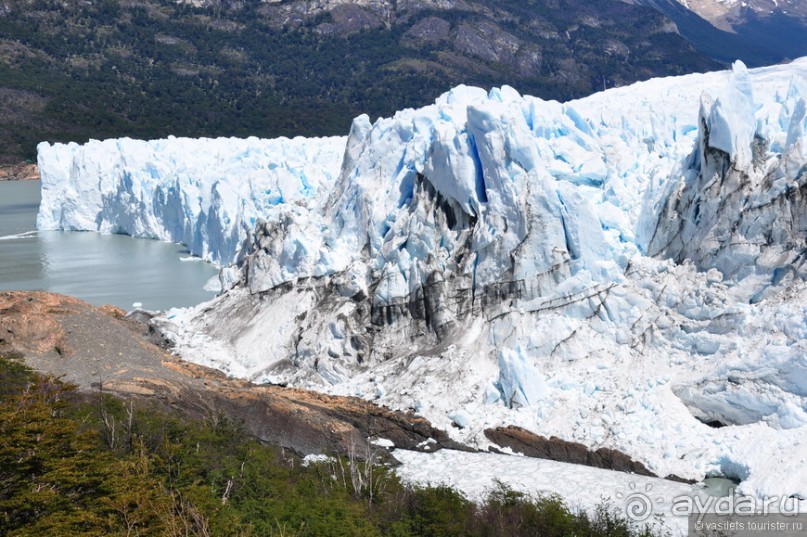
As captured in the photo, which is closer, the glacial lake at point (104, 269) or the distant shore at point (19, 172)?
the glacial lake at point (104, 269)

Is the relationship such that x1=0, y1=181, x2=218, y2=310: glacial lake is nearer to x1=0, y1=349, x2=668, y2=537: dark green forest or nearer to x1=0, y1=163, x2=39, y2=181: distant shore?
x1=0, y1=349, x2=668, y2=537: dark green forest

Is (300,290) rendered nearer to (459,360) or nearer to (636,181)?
(459,360)

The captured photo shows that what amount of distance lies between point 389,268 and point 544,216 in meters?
3.87

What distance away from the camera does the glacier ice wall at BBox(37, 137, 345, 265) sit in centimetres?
3347

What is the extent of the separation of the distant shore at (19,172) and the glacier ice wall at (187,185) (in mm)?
33087

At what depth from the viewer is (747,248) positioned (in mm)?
18094

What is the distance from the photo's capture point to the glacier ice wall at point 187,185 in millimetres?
33469

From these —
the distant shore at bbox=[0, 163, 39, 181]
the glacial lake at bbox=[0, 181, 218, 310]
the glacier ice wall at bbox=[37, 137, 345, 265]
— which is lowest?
the distant shore at bbox=[0, 163, 39, 181]
